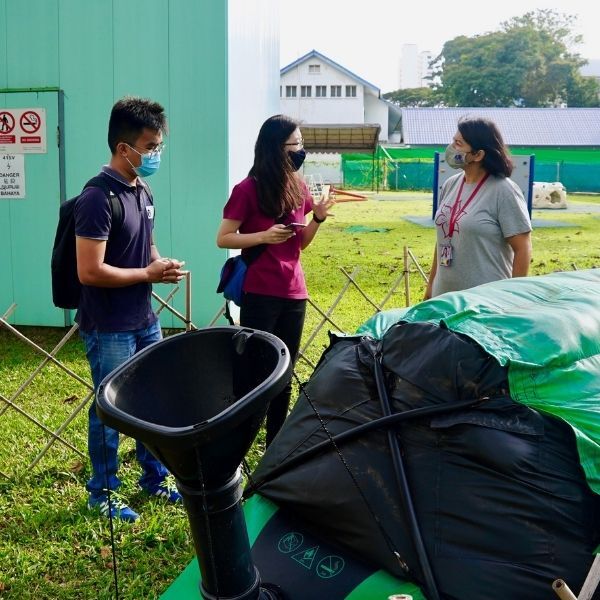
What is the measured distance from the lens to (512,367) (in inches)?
75.8

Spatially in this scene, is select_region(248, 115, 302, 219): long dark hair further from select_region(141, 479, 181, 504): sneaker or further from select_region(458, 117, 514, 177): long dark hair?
select_region(141, 479, 181, 504): sneaker

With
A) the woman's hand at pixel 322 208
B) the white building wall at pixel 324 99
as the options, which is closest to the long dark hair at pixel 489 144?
the woman's hand at pixel 322 208

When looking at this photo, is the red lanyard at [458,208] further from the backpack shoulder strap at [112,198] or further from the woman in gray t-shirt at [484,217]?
the backpack shoulder strap at [112,198]

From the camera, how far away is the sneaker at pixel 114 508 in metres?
3.45

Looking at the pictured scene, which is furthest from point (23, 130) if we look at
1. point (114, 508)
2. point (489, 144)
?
point (489, 144)

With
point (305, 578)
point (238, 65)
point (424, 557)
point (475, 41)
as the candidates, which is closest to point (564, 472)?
point (424, 557)

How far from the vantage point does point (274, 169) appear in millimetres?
3498

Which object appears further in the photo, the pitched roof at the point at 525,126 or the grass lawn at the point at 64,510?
the pitched roof at the point at 525,126

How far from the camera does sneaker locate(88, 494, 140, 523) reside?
3.45m

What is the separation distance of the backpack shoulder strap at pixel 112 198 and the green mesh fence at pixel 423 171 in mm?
27069

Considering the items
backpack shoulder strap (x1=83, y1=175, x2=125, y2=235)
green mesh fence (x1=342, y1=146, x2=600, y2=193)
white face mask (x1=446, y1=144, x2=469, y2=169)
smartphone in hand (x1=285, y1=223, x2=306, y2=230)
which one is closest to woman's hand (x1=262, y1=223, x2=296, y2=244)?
smartphone in hand (x1=285, y1=223, x2=306, y2=230)

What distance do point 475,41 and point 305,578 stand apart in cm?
6781

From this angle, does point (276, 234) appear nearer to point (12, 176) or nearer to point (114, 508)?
point (114, 508)

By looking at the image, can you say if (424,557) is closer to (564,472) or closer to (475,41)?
(564,472)
